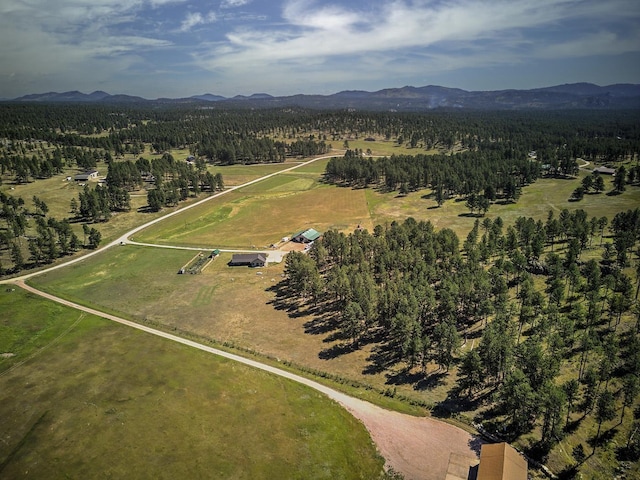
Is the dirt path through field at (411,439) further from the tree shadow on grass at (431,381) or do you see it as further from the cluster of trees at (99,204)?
the cluster of trees at (99,204)

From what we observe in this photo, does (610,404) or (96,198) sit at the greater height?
(96,198)

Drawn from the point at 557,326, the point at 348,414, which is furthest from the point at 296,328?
the point at 557,326

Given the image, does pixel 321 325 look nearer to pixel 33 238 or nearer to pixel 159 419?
pixel 159 419

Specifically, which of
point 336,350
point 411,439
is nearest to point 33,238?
point 336,350

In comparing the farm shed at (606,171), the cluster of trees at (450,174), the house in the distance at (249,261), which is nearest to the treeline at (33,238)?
the house in the distance at (249,261)

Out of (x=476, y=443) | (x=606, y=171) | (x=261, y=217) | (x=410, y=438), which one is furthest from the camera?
(x=606, y=171)

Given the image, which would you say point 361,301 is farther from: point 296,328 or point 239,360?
point 239,360
